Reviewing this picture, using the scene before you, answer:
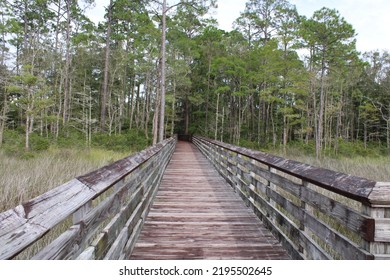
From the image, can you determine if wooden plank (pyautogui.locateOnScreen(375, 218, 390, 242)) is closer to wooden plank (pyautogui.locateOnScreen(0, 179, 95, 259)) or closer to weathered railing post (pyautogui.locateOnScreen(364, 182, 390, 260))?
weathered railing post (pyautogui.locateOnScreen(364, 182, 390, 260))

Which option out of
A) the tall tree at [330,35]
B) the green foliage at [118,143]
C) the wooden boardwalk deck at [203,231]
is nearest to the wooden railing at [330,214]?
the wooden boardwalk deck at [203,231]

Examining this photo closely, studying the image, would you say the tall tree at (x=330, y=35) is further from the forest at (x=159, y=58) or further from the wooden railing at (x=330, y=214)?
the wooden railing at (x=330, y=214)

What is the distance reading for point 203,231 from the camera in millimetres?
3490

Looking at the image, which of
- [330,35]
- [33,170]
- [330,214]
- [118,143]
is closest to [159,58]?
[118,143]

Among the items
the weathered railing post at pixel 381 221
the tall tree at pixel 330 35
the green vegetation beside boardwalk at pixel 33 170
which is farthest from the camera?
the tall tree at pixel 330 35

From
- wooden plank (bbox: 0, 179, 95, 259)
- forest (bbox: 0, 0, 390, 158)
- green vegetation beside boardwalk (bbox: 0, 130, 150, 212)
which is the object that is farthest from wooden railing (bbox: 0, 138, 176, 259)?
forest (bbox: 0, 0, 390, 158)

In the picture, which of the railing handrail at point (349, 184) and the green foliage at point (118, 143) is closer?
the railing handrail at point (349, 184)

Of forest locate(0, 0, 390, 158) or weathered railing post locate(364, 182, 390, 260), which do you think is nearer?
weathered railing post locate(364, 182, 390, 260)

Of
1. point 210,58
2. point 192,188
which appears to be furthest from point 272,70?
point 192,188

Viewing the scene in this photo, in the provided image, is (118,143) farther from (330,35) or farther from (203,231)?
(330,35)

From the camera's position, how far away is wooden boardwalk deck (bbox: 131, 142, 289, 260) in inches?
113

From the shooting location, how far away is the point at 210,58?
92.6 ft

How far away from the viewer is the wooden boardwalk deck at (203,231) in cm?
287

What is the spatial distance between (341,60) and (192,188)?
17784 millimetres
